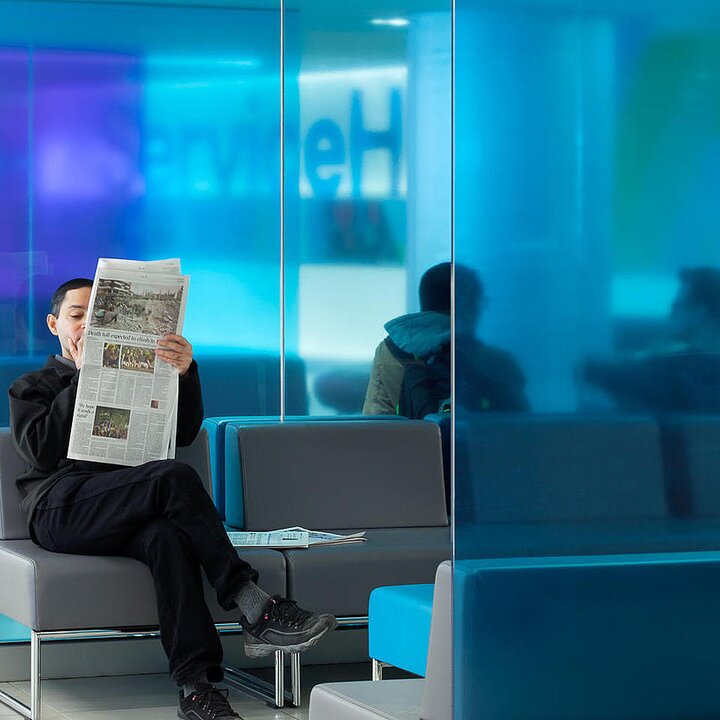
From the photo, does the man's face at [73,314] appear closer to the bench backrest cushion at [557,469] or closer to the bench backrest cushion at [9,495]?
the bench backrest cushion at [9,495]

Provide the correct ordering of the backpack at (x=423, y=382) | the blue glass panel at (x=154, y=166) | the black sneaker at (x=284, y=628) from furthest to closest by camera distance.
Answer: the backpack at (x=423, y=382) < the blue glass panel at (x=154, y=166) < the black sneaker at (x=284, y=628)

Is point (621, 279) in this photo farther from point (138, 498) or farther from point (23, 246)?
point (23, 246)

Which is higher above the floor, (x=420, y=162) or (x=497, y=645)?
(x=420, y=162)

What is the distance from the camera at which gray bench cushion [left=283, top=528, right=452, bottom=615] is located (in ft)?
13.0

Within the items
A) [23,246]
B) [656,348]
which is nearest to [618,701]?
[656,348]

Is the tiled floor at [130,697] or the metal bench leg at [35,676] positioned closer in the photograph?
the metal bench leg at [35,676]

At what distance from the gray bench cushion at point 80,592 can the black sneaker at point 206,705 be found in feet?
0.91

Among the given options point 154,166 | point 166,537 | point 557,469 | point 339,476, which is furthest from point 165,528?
point 557,469

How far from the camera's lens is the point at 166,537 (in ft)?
12.4

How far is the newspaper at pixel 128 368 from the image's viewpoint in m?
3.80

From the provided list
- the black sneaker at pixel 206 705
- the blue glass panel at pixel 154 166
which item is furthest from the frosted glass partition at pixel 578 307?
the blue glass panel at pixel 154 166

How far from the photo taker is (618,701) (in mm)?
1976

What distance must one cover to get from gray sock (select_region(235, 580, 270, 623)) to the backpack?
1.53m

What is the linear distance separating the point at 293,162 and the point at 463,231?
10.5ft
